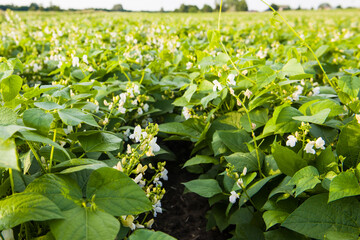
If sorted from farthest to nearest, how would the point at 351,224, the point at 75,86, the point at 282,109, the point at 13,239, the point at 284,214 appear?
1. the point at 75,86
2. the point at 282,109
3. the point at 284,214
4. the point at 351,224
5. the point at 13,239

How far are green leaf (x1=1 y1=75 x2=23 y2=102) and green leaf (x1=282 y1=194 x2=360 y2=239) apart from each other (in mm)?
1287

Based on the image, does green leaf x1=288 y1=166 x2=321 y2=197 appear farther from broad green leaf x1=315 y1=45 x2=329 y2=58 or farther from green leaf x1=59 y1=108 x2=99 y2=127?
broad green leaf x1=315 y1=45 x2=329 y2=58

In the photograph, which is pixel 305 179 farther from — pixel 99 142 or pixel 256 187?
pixel 99 142

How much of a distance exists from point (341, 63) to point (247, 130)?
2024mm

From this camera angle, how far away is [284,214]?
147 cm

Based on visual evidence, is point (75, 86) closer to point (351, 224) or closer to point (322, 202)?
point (322, 202)

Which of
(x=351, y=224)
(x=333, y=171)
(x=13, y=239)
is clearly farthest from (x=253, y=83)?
(x=13, y=239)

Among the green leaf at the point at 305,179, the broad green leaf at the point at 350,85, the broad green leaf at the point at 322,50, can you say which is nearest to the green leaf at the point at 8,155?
the green leaf at the point at 305,179

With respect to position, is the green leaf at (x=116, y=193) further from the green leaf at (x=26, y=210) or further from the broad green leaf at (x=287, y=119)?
the broad green leaf at (x=287, y=119)

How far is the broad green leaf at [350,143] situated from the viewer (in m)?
1.48

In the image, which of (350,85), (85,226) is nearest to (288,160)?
(350,85)

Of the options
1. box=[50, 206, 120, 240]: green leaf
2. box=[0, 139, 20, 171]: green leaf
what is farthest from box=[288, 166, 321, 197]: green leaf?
box=[0, 139, 20, 171]: green leaf

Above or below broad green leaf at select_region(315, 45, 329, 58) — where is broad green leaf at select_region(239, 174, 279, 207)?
below

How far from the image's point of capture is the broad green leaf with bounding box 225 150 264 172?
5.69 ft
